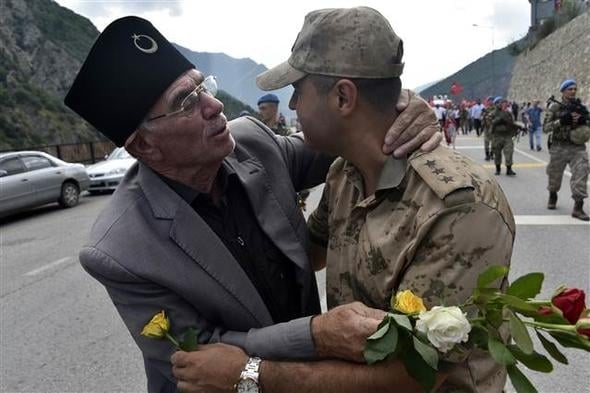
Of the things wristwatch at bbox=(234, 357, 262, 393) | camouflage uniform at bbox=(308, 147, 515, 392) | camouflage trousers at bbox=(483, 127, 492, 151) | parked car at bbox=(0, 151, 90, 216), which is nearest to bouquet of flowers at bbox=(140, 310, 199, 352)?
wristwatch at bbox=(234, 357, 262, 393)

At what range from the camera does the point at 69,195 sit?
43.5ft

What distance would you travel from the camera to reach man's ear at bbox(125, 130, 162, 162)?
1.75 m

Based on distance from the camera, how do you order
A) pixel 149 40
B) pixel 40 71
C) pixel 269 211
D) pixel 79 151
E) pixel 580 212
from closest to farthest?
pixel 149 40, pixel 269 211, pixel 580 212, pixel 79 151, pixel 40 71

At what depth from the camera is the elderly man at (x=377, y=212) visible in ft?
4.47

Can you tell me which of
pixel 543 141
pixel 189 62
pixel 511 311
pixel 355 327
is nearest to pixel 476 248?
pixel 511 311

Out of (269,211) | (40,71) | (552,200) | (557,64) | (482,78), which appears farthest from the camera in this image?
(482,78)

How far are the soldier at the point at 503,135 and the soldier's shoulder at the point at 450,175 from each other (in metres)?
11.4

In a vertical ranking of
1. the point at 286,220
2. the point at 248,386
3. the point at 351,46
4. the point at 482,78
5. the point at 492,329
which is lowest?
the point at 482,78

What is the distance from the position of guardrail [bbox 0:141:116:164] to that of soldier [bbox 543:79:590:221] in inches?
724

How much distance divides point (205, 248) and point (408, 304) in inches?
25.4

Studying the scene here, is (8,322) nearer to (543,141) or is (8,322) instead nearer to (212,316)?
(212,316)

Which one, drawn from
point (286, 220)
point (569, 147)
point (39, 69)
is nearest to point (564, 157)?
point (569, 147)

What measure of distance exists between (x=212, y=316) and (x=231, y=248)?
0.73 ft

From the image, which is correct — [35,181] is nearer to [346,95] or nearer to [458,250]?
[346,95]
